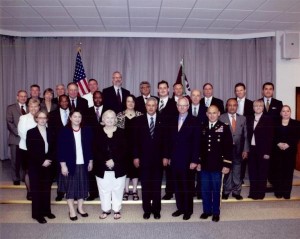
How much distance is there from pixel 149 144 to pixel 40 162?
54.5 inches

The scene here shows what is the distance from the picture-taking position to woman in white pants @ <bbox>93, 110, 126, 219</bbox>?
409 cm

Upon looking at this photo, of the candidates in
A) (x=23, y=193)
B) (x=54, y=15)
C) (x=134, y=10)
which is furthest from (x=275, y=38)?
(x=23, y=193)

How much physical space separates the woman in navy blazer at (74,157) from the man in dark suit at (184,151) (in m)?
1.08

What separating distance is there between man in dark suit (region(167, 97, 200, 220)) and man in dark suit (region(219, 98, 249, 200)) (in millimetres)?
826

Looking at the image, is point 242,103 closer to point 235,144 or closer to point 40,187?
point 235,144

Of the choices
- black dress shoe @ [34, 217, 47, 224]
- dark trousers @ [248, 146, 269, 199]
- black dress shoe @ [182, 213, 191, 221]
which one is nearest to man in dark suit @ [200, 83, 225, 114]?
dark trousers @ [248, 146, 269, 199]

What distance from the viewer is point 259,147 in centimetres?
482

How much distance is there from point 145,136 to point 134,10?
294cm

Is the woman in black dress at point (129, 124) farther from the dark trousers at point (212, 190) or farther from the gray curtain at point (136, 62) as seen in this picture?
the gray curtain at point (136, 62)

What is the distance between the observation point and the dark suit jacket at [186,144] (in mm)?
4105

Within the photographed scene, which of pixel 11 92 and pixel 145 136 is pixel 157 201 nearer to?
pixel 145 136

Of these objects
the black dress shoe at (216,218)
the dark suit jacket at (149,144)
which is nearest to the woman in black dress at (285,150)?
the black dress shoe at (216,218)

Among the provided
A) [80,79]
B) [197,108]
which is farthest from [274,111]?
[80,79]

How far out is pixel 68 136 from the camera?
13.3 ft
